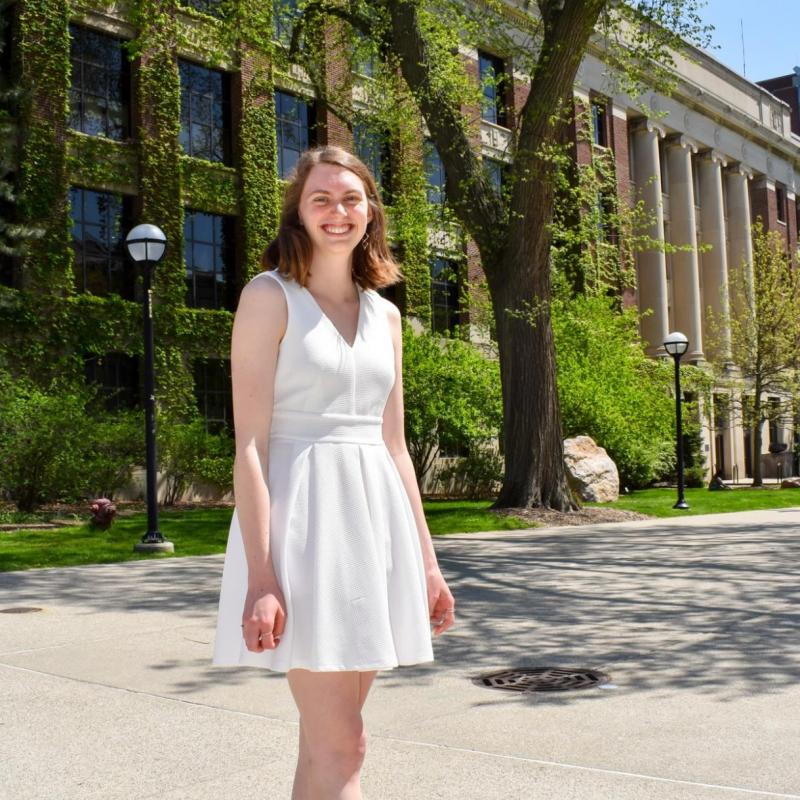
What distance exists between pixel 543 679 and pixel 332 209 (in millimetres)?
3984

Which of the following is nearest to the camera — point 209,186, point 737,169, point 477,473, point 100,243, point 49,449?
point 49,449

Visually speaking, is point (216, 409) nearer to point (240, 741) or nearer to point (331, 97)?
point (331, 97)

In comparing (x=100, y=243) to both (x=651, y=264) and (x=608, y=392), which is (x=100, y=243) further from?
(x=651, y=264)

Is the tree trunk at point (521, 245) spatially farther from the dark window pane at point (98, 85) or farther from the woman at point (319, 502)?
the woman at point (319, 502)

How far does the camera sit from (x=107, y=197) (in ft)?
85.7

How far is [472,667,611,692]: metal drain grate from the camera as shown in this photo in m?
6.01

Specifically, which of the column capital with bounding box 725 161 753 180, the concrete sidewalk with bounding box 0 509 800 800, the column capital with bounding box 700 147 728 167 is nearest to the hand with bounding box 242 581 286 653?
the concrete sidewalk with bounding box 0 509 800 800

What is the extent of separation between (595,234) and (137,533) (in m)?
10.5

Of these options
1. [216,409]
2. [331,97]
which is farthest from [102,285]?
[331,97]

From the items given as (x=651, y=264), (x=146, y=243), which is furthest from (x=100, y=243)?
(x=651, y=264)

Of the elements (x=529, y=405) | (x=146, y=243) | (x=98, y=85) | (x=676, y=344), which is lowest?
(x=529, y=405)

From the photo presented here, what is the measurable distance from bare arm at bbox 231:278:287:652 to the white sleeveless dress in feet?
0.12

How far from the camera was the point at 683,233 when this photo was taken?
47.6 meters

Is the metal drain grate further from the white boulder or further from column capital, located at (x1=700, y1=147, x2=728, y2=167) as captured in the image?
column capital, located at (x1=700, y1=147, x2=728, y2=167)
